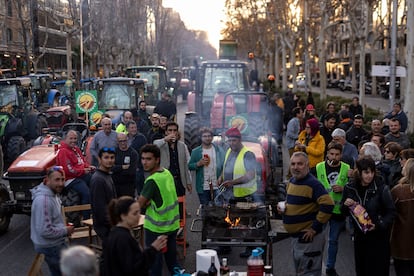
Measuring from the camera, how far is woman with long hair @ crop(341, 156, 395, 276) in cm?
647

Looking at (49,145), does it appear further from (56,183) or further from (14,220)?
(56,183)

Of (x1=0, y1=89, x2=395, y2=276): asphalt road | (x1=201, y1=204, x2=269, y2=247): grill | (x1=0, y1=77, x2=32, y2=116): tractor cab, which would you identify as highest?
(x1=0, y1=77, x2=32, y2=116): tractor cab

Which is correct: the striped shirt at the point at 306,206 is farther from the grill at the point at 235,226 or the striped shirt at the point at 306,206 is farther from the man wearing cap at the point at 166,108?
the man wearing cap at the point at 166,108

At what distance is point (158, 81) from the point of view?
114 ft

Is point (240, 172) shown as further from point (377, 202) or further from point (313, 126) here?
point (313, 126)

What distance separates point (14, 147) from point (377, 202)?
12.3m

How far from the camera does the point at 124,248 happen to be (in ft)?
16.0

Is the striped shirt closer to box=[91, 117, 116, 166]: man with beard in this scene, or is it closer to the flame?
the flame

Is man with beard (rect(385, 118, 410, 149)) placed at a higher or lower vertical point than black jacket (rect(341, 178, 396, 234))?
higher

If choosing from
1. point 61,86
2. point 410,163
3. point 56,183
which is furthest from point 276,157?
point 61,86

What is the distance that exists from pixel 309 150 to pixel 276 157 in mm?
2273

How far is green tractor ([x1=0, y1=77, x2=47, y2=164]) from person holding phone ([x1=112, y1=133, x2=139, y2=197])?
739 cm

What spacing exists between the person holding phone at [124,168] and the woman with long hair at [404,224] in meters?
4.65

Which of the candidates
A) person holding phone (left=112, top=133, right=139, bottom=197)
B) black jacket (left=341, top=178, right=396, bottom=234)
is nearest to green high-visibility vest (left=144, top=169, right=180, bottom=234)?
black jacket (left=341, top=178, right=396, bottom=234)
